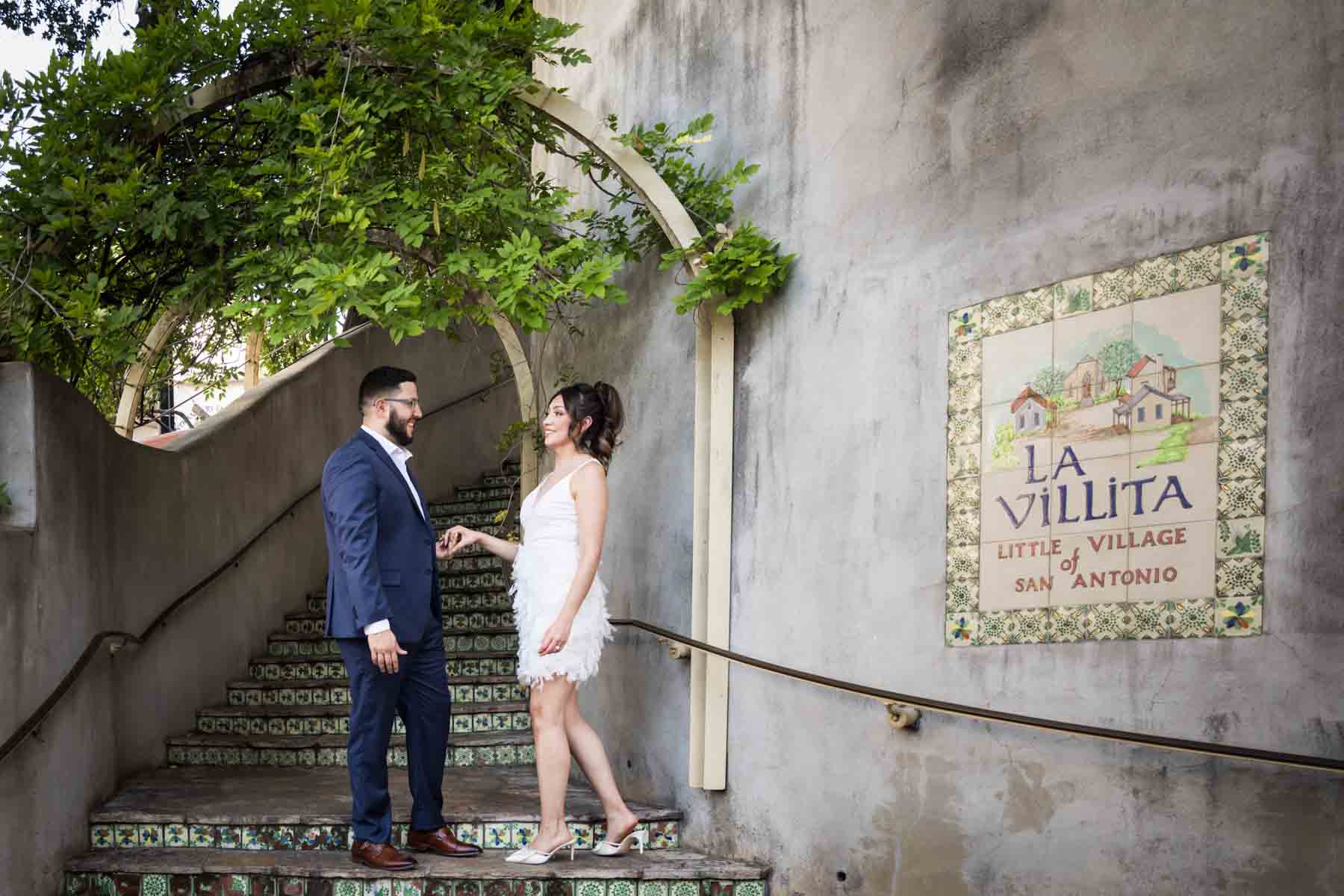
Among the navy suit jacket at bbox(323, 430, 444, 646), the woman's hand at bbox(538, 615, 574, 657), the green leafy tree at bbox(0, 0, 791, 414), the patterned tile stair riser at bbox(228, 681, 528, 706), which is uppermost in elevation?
the green leafy tree at bbox(0, 0, 791, 414)

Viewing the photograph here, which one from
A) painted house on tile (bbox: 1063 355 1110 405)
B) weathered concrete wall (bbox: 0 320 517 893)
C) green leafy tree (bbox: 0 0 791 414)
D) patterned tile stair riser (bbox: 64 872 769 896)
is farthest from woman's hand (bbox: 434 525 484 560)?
painted house on tile (bbox: 1063 355 1110 405)

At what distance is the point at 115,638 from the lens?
202 inches

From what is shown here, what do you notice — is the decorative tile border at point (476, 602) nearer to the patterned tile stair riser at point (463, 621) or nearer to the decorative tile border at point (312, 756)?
the patterned tile stair riser at point (463, 621)

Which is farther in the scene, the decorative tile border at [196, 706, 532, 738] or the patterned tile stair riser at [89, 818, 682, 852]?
the decorative tile border at [196, 706, 532, 738]

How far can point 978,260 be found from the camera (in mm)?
3564

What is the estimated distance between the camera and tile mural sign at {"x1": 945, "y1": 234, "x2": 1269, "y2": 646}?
9.46ft

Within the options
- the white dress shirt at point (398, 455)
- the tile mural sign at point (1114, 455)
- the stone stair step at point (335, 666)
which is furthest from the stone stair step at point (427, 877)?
the stone stair step at point (335, 666)

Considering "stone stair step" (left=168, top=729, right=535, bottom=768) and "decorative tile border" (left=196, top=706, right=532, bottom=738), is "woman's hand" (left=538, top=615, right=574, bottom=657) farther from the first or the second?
"decorative tile border" (left=196, top=706, right=532, bottom=738)

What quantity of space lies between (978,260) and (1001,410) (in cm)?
41

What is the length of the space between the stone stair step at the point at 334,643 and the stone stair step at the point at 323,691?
26 centimetres

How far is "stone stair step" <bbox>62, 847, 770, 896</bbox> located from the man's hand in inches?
26.2

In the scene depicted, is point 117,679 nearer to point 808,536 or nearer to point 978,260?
point 808,536

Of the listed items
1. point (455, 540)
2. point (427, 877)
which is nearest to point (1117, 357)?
point (455, 540)

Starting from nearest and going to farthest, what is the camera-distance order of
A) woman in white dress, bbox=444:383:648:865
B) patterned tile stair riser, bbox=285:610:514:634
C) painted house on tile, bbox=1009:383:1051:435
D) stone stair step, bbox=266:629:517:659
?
painted house on tile, bbox=1009:383:1051:435 → woman in white dress, bbox=444:383:648:865 → stone stair step, bbox=266:629:517:659 → patterned tile stair riser, bbox=285:610:514:634
